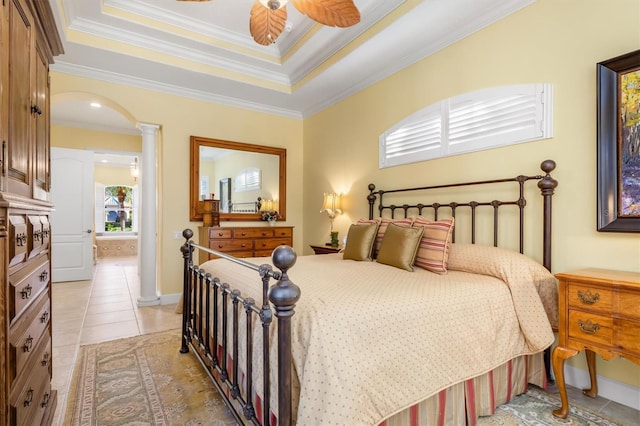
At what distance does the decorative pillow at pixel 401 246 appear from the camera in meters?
2.45

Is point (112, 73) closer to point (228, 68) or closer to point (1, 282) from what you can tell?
point (228, 68)

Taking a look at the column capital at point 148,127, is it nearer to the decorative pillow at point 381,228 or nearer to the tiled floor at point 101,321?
the tiled floor at point 101,321

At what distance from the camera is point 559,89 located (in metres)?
2.32

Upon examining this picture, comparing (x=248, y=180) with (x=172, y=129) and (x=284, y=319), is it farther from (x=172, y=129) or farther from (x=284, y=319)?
(x=284, y=319)

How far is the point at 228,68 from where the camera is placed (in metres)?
4.02

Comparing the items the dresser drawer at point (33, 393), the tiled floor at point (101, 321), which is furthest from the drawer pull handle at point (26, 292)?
the tiled floor at point (101, 321)

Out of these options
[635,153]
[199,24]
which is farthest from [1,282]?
[199,24]

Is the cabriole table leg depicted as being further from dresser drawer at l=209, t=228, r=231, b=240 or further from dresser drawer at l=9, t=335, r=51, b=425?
dresser drawer at l=209, t=228, r=231, b=240

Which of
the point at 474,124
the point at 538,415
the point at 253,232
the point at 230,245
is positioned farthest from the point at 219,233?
the point at 538,415

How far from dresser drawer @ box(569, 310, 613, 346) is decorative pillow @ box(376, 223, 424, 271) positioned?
963 millimetres

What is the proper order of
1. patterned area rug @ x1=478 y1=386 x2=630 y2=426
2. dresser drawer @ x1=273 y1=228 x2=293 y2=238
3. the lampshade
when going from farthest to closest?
dresser drawer @ x1=273 y1=228 x2=293 y2=238 < the lampshade < patterned area rug @ x1=478 y1=386 x2=630 y2=426

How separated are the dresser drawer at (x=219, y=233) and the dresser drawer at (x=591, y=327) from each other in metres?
3.59

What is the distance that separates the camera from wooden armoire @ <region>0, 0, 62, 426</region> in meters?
1.12

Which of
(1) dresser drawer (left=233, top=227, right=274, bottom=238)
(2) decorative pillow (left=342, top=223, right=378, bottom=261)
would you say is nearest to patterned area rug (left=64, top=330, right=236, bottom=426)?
(2) decorative pillow (left=342, top=223, right=378, bottom=261)
